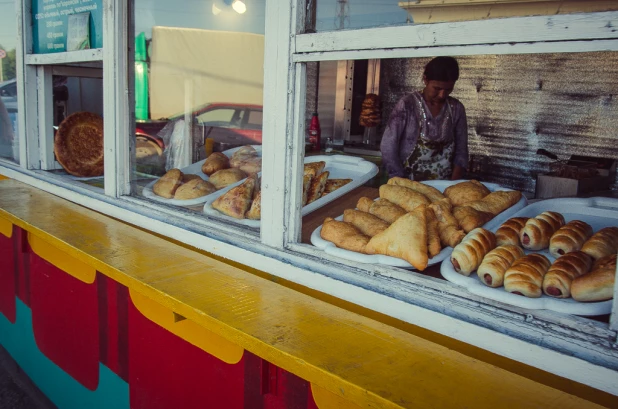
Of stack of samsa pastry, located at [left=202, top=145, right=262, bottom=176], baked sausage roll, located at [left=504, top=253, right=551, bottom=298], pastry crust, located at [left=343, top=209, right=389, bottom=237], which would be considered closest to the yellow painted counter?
baked sausage roll, located at [left=504, top=253, right=551, bottom=298]

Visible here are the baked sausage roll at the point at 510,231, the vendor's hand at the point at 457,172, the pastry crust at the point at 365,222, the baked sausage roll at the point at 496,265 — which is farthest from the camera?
the vendor's hand at the point at 457,172

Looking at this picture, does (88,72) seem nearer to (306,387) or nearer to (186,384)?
(186,384)

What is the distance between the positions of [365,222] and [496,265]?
0.53 meters

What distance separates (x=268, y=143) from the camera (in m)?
Answer: 1.66

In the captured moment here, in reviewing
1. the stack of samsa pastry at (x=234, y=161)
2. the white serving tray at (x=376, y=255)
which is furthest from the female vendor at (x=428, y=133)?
the white serving tray at (x=376, y=255)

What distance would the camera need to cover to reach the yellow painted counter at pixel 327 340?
1.04 metres

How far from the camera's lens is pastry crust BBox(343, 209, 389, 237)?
1705mm

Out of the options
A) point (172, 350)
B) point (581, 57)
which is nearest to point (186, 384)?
point (172, 350)

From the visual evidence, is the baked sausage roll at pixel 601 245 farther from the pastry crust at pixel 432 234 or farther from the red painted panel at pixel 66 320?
the red painted panel at pixel 66 320

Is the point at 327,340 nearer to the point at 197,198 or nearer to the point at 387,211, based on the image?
the point at 387,211

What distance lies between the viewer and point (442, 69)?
331 centimetres

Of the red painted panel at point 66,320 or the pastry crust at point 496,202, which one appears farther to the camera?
the red painted panel at point 66,320

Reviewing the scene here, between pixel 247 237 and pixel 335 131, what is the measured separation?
452 cm

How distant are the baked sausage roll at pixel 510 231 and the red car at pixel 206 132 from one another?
108cm
